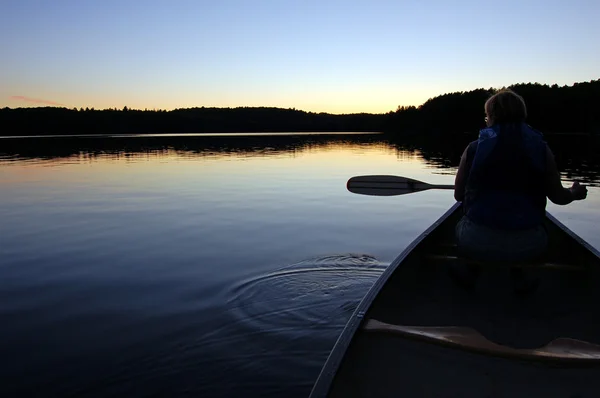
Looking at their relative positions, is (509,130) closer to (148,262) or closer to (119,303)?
(119,303)

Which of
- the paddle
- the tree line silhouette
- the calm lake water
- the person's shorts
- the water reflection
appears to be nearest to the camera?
the person's shorts

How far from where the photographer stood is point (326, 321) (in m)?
5.29

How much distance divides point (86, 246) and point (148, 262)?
1.81 meters

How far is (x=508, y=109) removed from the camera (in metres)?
3.70

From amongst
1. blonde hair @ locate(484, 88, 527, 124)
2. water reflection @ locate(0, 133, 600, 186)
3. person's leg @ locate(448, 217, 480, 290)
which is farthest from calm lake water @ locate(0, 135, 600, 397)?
water reflection @ locate(0, 133, 600, 186)

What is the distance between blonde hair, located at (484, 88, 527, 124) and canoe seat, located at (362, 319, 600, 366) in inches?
66.3

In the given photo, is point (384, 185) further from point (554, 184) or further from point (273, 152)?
point (273, 152)

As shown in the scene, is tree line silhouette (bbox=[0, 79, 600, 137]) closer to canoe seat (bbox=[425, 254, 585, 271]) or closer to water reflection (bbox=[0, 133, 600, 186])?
water reflection (bbox=[0, 133, 600, 186])

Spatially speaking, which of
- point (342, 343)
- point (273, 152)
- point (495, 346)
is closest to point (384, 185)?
point (495, 346)

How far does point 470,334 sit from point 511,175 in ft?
4.45

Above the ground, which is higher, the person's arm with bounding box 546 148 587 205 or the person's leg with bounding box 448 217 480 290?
the person's arm with bounding box 546 148 587 205

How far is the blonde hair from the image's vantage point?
12.1 feet

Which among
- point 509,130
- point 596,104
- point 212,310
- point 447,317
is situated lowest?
point 212,310

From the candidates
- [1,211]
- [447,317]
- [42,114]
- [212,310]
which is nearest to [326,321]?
[212,310]
